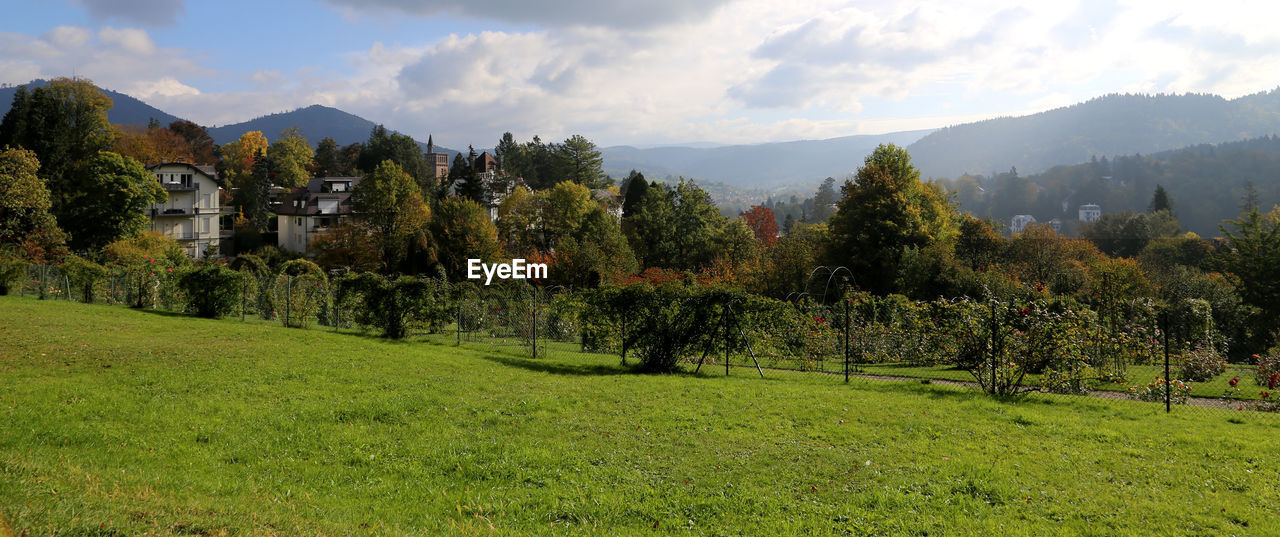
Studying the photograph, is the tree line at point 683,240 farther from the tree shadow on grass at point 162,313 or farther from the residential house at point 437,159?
the residential house at point 437,159

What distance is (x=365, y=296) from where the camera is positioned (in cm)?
2173

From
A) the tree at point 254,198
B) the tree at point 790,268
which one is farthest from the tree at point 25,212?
the tree at point 790,268

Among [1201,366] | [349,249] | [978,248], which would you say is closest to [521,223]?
[349,249]

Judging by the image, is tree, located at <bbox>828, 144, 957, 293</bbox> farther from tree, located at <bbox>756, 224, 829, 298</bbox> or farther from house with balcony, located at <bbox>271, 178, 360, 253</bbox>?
house with balcony, located at <bbox>271, 178, 360, 253</bbox>

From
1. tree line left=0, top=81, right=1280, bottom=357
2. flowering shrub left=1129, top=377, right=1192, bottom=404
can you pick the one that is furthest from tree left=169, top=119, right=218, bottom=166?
flowering shrub left=1129, top=377, right=1192, bottom=404

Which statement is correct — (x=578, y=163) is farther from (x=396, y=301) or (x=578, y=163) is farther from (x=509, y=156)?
(x=396, y=301)

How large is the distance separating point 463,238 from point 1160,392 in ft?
157

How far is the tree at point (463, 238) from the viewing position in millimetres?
52812

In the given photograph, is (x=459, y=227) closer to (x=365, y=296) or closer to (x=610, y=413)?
(x=365, y=296)

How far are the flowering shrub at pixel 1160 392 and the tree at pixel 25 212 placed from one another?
48284 mm

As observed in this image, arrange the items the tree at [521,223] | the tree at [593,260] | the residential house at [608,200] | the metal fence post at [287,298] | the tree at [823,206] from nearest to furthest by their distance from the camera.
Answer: the metal fence post at [287,298] < the tree at [593,260] < the tree at [521,223] < the residential house at [608,200] < the tree at [823,206]

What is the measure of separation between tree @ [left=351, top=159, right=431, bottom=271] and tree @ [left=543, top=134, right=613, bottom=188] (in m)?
28.8

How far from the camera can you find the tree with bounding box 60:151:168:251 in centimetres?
4947

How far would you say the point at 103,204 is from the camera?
50.2 m
